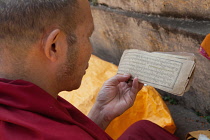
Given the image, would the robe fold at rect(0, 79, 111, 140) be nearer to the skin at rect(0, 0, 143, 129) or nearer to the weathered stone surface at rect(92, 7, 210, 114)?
the skin at rect(0, 0, 143, 129)

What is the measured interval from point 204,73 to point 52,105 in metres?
1.21

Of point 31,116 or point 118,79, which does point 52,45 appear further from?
point 118,79

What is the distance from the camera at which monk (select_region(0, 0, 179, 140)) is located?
0.88 metres

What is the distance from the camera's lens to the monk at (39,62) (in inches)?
34.6

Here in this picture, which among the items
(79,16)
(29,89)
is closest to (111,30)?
(79,16)

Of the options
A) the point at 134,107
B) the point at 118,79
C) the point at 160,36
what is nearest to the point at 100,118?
the point at 118,79

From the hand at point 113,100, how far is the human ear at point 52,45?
594 mm

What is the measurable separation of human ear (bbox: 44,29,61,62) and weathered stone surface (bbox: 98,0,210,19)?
3.33 feet

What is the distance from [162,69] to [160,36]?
684mm

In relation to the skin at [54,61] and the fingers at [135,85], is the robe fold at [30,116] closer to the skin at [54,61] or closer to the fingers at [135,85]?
the skin at [54,61]

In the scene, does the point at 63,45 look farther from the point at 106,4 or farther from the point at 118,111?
the point at 106,4

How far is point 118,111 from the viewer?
154cm

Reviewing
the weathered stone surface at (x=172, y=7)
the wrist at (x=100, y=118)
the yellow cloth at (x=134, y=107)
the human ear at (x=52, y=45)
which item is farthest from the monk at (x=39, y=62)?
the yellow cloth at (x=134, y=107)

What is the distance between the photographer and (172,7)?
5.97ft
